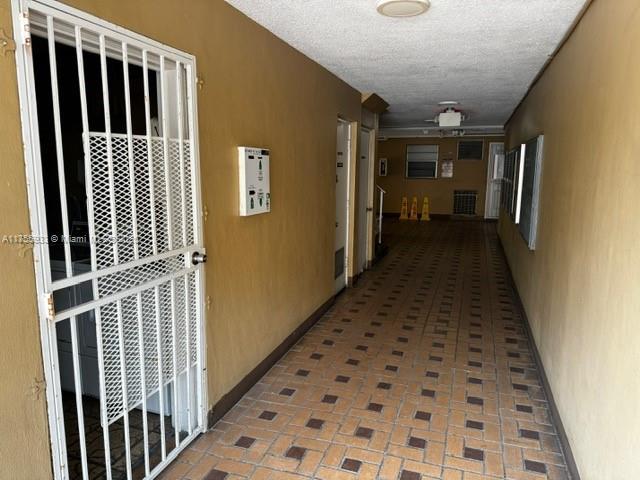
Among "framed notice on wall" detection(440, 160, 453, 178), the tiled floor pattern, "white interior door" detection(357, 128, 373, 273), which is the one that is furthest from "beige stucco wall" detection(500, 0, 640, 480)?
"framed notice on wall" detection(440, 160, 453, 178)

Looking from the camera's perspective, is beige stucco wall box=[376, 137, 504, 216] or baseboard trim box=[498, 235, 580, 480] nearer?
baseboard trim box=[498, 235, 580, 480]

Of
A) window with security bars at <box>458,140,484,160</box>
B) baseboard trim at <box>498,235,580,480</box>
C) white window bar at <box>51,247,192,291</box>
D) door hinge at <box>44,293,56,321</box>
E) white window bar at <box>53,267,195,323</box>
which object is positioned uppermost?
window with security bars at <box>458,140,484,160</box>

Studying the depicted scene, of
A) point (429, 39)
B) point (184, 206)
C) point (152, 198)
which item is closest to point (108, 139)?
point (152, 198)

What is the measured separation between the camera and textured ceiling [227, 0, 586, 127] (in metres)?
2.55

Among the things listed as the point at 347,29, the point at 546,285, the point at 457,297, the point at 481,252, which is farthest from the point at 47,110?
the point at 481,252

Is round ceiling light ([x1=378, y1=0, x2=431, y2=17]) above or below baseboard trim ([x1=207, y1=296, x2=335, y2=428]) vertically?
above

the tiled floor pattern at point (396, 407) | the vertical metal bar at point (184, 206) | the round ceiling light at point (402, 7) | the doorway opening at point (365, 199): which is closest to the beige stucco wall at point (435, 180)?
the doorway opening at point (365, 199)

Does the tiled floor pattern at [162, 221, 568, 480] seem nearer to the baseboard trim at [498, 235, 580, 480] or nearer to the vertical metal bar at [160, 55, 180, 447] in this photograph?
the baseboard trim at [498, 235, 580, 480]

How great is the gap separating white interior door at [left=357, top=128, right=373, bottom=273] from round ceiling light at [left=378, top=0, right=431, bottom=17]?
10.3 feet

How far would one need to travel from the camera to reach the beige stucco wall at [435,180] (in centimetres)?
1235

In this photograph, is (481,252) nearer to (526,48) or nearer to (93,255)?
(526,48)

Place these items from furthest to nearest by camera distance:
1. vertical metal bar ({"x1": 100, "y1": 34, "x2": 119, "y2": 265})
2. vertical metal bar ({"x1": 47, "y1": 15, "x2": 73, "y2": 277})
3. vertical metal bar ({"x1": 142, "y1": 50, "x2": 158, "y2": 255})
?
vertical metal bar ({"x1": 142, "y1": 50, "x2": 158, "y2": 255}), vertical metal bar ({"x1": 100, "y1": 34, "x2": 119, "y2": 265}), vertical metal bar ({"x1": 47, "y1": 15, "x2": 73, "y2": 277})

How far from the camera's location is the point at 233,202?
8.77 ft

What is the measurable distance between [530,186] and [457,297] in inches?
67.9
